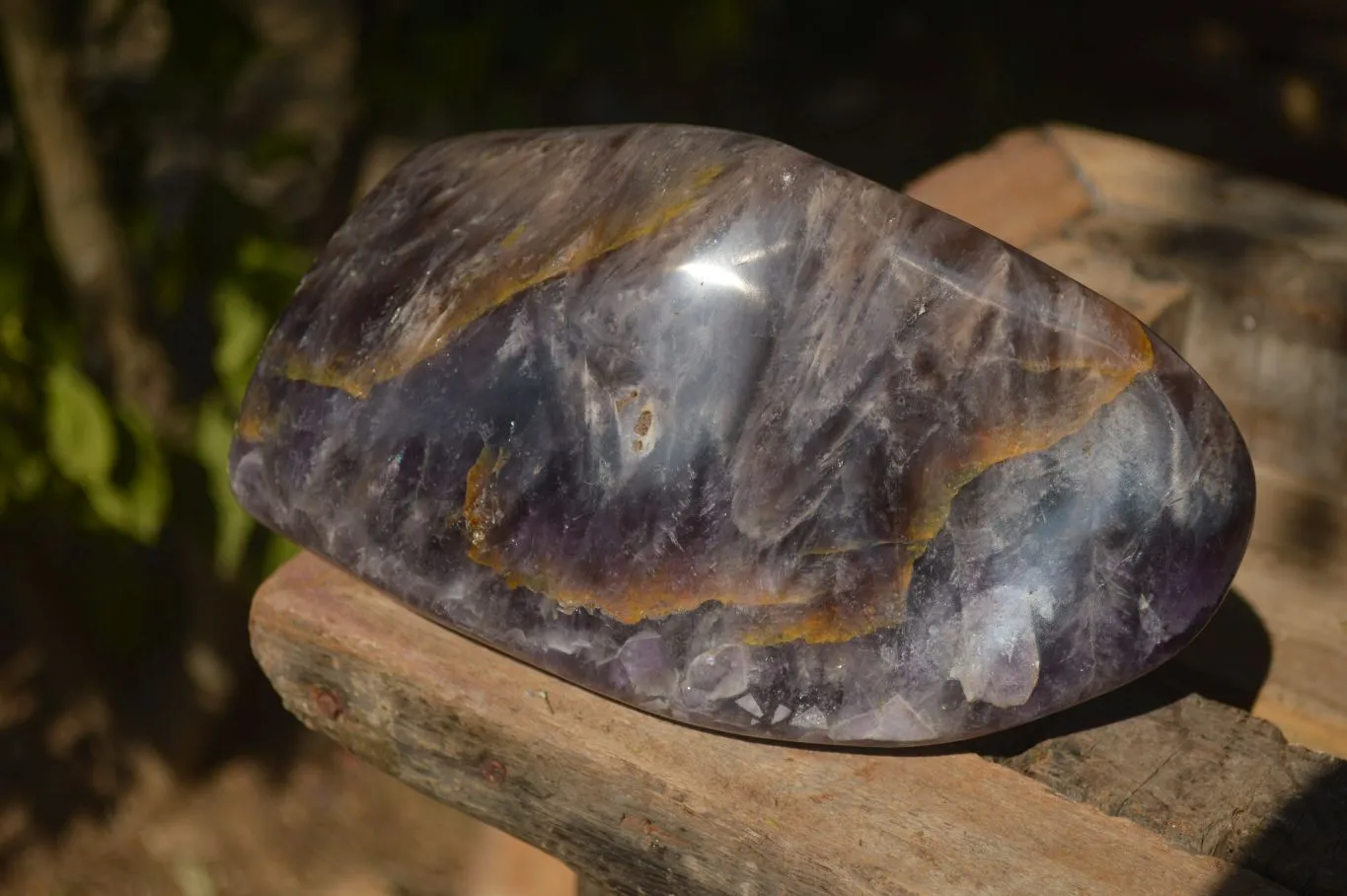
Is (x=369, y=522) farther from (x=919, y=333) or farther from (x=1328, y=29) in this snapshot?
(x=1328, y=29)

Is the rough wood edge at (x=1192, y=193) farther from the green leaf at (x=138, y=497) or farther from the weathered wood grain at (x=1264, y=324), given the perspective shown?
the green leaf at (x=138, y=497)

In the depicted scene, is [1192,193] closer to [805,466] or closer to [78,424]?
[805,466]

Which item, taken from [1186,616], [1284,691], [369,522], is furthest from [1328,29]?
[369,522]

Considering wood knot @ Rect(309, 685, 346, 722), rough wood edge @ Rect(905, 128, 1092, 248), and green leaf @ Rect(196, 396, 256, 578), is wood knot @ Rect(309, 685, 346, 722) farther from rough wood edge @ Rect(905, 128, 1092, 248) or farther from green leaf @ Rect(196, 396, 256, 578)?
rough wood edge @ Rect(905, 128, 1092, 248)

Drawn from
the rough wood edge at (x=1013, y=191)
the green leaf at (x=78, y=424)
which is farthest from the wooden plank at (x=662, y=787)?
the rough wood edge at (x=1013, y=191)

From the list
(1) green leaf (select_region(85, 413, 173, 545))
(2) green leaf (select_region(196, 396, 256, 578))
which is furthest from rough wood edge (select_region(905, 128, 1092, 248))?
(1) green leaf (select_region(85, 413, 173, 545))
